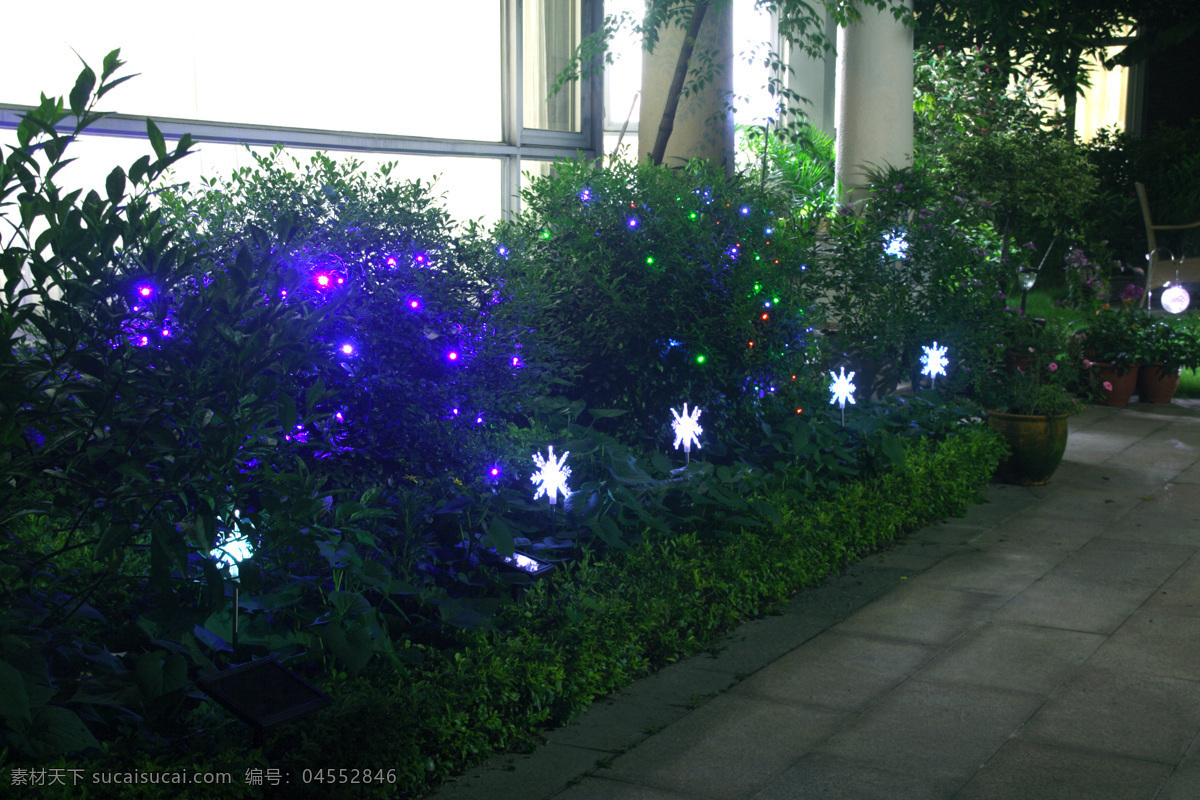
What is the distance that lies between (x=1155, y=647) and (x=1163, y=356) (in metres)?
6.66

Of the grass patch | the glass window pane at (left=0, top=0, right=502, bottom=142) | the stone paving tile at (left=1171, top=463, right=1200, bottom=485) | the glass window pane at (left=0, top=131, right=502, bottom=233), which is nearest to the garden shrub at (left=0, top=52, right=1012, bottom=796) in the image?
the glass window pane at (left=0, top=131, right=502, bottom=233)

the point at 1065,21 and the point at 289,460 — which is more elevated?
the point at 1065,21

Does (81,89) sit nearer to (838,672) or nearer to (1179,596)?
(838,672)

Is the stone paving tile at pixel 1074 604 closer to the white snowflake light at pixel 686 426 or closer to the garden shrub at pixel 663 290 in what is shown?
the white snowflake light at pixel 686 426

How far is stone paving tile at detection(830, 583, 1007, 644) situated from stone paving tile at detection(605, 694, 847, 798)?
2.80 feet

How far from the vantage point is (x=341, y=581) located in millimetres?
3094

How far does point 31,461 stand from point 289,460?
3.51 ft

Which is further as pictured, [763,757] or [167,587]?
[763,757]

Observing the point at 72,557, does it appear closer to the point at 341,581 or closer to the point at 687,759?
the point at 341,581

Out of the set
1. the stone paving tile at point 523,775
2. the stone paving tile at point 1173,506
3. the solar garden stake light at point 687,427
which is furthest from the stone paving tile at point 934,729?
the stone paving tile at point 1173,506

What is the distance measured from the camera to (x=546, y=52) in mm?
9703

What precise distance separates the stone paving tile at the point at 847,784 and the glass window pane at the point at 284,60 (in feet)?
20.1

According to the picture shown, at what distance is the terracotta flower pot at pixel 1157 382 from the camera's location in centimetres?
959

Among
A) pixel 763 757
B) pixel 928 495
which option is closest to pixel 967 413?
pixel 928 495
